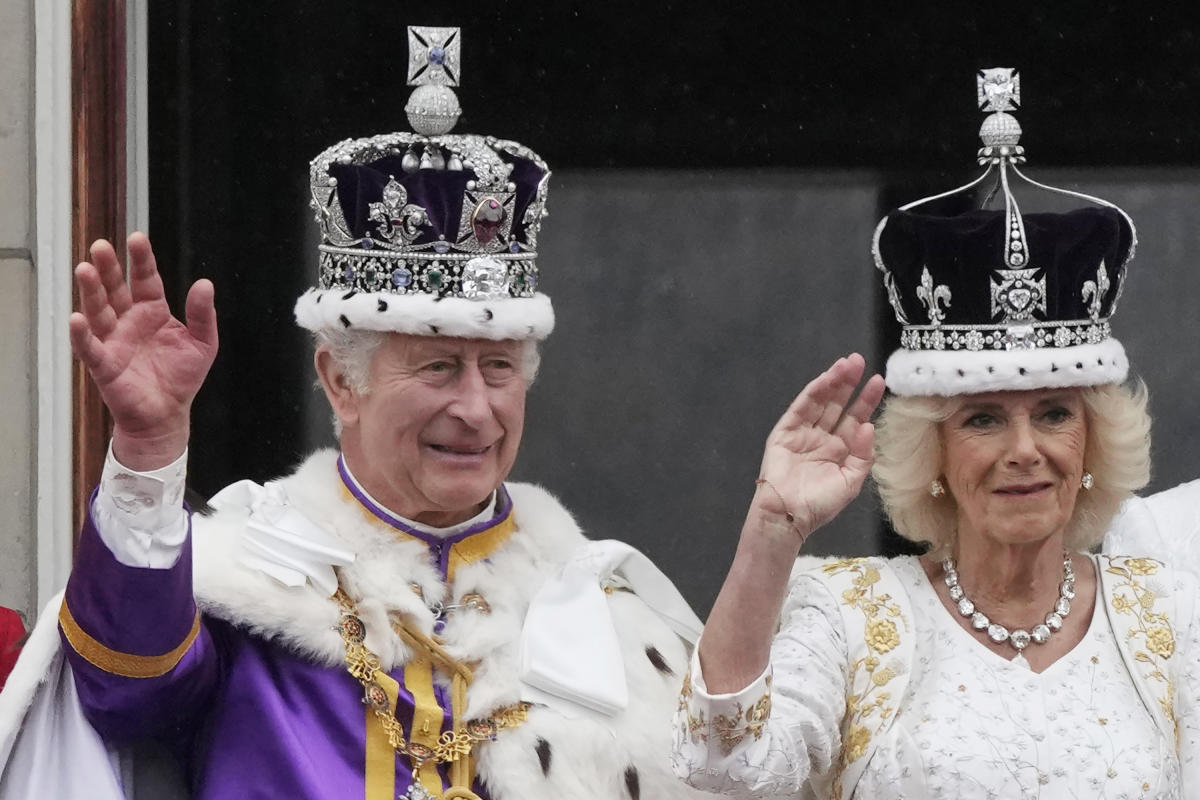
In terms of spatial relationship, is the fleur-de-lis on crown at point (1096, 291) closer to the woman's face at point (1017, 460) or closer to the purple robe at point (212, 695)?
the woman's face at point (1017, 460)

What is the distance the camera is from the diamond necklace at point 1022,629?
11.0ft

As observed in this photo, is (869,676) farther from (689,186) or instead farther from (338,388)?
(689,186)

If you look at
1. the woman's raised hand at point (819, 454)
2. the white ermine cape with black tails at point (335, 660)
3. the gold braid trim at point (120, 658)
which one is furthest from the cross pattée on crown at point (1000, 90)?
the gold braid trim at point (120, 658)

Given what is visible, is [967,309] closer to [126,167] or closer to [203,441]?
[126,167]

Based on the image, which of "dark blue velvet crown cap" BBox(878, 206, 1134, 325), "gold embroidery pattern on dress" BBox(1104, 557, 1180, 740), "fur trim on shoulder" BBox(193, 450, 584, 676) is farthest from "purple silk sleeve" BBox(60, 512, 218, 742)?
"gold embroidery pattern on dress" BBox(1104, 557, 1180, 740)

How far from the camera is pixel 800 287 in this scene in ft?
18.1

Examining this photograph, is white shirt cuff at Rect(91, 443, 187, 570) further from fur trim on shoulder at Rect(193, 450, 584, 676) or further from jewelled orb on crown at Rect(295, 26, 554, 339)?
jewelled orb on crown at Rect(295, 26, 554, 339)

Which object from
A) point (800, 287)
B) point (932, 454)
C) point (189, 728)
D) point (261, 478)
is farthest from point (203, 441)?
point (932, 454)

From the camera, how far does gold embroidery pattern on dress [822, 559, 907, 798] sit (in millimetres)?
3264

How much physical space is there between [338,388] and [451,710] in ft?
1.82

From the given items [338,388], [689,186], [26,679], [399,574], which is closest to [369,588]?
[399,574]

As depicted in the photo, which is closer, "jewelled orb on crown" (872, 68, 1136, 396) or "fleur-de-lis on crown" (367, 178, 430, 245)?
"jewelled orb on crown" (872, 68, 1136, 396)

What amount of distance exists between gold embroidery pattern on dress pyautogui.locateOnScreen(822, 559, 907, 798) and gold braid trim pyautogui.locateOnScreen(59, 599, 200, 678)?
0.98 metres

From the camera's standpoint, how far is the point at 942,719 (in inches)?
128
